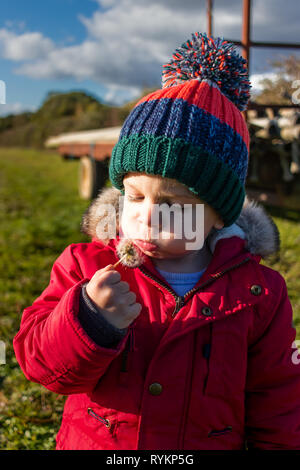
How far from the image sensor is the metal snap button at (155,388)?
4.64 feet

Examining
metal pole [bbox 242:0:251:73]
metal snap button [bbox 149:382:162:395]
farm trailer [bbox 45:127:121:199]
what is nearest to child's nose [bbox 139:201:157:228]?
metal snap button [bbox 149:382:162:395]

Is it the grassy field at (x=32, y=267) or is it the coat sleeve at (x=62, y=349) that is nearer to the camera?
the coat sleeve at (x=62, y=349)

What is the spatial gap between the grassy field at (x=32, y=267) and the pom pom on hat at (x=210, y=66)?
1771 millimetres

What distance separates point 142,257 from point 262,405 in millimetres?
674

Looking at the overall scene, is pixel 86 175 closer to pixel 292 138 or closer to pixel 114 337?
pixel 292 138

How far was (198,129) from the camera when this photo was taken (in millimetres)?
Result: 1449

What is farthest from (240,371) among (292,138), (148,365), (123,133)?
(292,138)

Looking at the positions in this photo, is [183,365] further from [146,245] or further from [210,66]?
[210,66]

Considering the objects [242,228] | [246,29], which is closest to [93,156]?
[246,29]

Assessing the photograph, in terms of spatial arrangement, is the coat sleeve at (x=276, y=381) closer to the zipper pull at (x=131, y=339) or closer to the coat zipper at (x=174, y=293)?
the coat zipper at (x=174, y=293)

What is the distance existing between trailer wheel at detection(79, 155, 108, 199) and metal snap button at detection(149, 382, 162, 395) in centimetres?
672

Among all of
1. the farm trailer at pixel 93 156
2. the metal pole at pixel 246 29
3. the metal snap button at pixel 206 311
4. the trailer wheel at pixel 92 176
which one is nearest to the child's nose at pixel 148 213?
the metal snap button at pixel 206 311

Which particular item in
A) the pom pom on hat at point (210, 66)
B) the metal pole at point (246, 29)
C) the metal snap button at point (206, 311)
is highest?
the metal pole at point (246, 29)

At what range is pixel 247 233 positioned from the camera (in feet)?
5.83
